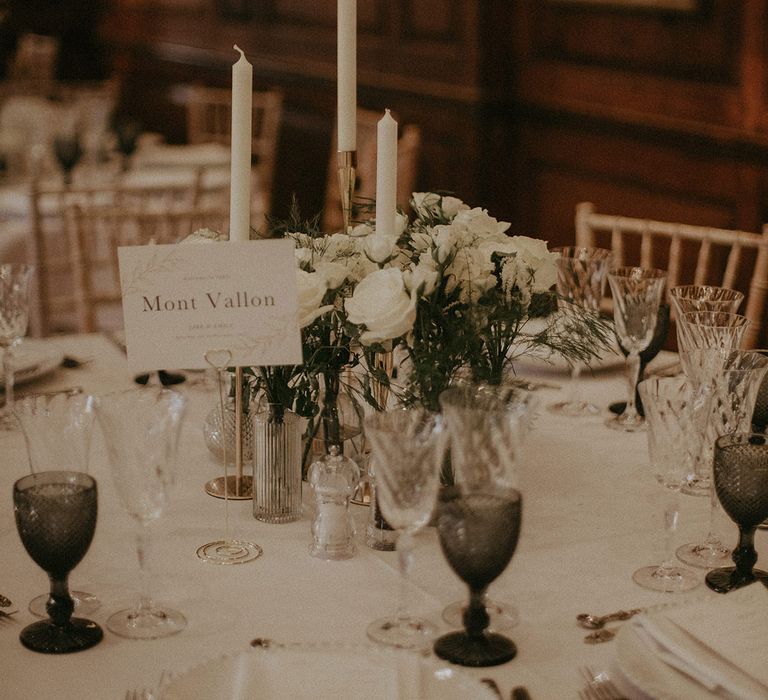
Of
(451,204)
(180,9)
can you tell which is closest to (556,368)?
(451,204)

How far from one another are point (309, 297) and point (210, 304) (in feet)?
0.38

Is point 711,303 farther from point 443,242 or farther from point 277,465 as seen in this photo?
point 277,465

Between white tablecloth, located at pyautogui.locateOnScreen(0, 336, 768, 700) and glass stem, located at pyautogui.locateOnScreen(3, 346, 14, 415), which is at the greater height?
glass stem, located at pyautogui.locateOnScreen(3, 346, 14, 415)

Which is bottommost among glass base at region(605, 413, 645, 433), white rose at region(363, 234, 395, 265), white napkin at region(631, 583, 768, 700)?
glass base at region(605, 413, 645, 433)

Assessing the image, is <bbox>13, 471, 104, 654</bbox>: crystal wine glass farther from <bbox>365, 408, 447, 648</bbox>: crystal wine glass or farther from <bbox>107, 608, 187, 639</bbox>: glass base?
<bbox>365, 408, 447, 648</bbox>: crystal wine glass

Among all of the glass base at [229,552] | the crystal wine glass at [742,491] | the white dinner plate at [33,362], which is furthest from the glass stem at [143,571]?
the white dinner plate at [33,362]

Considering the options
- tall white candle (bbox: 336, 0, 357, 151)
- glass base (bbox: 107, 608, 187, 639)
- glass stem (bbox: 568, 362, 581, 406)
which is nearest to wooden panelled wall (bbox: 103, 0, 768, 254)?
glass stem (bbox: 568, 362, 581, 406)

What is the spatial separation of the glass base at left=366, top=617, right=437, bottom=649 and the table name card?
314mm

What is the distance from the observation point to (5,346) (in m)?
1.86

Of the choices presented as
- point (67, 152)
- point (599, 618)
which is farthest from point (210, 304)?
point (67, 152)

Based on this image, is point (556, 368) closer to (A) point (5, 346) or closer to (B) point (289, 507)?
(B) point (289, 507)

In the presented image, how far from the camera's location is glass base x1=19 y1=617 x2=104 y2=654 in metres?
1.18

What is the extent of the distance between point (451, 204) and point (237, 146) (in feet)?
0.98

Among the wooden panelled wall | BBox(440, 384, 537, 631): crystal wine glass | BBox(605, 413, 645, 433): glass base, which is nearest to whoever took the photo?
BBox(440, 384, 537, 631): crystal wine glass
